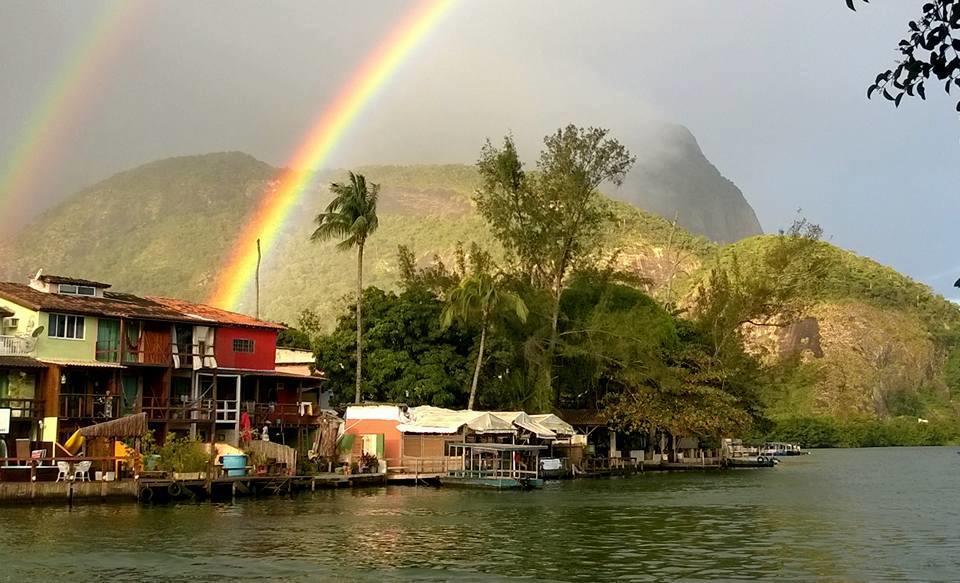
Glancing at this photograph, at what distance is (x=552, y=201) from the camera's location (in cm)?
7519

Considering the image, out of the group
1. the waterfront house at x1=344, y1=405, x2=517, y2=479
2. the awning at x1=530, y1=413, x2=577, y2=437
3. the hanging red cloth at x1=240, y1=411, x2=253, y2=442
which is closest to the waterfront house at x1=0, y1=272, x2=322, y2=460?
the hanging red cloth at x1=240, y1=411, x2=253, y2=442

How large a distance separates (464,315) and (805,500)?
25.1m

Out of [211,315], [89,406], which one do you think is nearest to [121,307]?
[89,406]

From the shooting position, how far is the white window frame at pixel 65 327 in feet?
161

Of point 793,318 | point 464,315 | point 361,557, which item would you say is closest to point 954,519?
point 361,557

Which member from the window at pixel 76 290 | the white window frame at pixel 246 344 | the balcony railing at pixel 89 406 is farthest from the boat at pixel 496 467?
the window at pixel 76 290

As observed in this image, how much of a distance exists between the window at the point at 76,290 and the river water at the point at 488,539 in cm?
1614

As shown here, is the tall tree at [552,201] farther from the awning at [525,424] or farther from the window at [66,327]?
the window at [66,327]

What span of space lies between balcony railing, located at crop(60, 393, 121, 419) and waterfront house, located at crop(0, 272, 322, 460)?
48 millimetres

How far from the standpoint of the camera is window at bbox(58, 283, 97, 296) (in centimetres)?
5350

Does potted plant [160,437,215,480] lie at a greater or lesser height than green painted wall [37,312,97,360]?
lesser

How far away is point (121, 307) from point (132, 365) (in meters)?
3.51

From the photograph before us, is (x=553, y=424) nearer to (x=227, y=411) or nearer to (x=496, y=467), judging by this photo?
(x=496, y=467)

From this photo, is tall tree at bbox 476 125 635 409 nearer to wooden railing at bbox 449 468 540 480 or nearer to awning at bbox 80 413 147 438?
wooden railing at bbox 449 468 540 480
